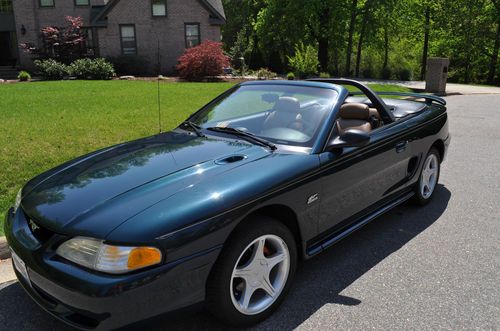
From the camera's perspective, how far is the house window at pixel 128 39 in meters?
26.1

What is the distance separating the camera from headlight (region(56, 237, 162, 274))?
2.20m

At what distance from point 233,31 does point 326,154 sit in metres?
47.1

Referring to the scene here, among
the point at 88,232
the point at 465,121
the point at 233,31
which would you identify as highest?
the point at 233,31

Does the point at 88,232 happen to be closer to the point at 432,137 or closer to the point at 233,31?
the point at 432,137

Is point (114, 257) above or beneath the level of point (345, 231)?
above

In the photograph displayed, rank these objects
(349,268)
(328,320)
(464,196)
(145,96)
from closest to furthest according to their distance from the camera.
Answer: (328,320) → (349,268) → (464,196) → (145,96)

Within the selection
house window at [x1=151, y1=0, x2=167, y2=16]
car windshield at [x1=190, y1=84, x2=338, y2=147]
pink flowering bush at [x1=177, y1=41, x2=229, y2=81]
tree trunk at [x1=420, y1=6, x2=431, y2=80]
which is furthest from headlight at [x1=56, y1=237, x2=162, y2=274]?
tree trunk at [x1=420, y1=6, x2=431, y2=80]

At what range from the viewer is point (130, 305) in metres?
2.18

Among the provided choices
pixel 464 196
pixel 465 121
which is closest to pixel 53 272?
pixel 464 196

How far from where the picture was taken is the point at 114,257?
2.21m

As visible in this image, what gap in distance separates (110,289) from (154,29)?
85.7 feet

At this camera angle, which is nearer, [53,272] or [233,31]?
[53,272]

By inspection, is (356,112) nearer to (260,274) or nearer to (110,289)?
(260,274)

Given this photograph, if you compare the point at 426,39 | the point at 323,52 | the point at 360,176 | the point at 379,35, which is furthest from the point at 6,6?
the point at 360,176
